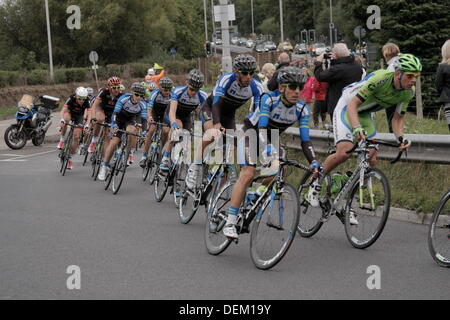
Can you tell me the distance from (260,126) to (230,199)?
2.94ft

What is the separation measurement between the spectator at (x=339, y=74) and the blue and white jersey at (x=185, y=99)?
6.85 ft

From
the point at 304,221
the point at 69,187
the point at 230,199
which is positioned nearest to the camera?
the point at 230,199

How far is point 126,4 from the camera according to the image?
240ft

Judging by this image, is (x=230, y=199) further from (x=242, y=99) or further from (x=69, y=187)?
(x=69, y=187)

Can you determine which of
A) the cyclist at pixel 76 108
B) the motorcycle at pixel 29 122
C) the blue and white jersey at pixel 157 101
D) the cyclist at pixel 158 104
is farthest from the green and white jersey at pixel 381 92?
the motorcycle at pixel 29 122

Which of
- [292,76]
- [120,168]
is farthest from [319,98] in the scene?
[292,76]

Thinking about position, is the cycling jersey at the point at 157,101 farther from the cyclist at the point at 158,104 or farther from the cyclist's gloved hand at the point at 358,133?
the cyclist's gloved hand at the point at 358,133

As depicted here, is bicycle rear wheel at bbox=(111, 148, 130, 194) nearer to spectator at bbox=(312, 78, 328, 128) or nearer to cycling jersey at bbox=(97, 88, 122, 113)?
cycling jersey at bbox=(97, 88, 122, 113)

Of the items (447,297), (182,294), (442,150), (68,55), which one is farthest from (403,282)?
(68,55)

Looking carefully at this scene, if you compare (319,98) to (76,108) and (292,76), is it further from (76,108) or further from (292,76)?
(292,76)

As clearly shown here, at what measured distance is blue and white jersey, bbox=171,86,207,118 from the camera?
12336 mm

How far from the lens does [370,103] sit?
9.03 meters

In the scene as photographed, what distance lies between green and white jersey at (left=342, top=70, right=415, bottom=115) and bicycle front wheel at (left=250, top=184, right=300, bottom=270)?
165 cm

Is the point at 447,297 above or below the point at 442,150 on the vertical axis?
below
